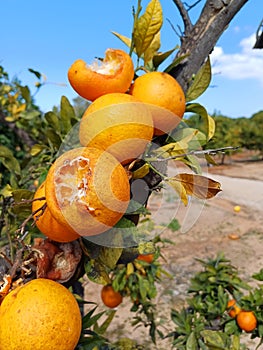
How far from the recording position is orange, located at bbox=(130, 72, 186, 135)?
55 centimetres

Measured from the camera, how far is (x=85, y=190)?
0.44 meters

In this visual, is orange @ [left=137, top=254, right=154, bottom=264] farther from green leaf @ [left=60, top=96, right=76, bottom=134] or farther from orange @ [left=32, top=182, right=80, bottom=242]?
orange @ [left=32, top=182, right=80, bottom=242]

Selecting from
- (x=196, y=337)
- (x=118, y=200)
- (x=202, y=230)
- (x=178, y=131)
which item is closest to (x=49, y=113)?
(x=178, y=131)

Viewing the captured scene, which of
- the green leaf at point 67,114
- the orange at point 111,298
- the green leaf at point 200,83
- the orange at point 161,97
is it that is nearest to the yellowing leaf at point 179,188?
the orange at point 161,97

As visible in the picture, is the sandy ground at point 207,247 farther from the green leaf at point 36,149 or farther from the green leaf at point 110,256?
the green leaf at point 36,149

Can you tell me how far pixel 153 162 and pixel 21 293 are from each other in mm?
264

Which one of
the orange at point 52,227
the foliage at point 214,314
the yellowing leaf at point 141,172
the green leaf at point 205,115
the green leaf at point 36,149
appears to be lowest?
the foliage at point 214,314

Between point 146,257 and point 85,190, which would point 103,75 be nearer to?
point 85,190

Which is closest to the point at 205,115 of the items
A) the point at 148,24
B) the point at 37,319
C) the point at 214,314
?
the point at 148,24

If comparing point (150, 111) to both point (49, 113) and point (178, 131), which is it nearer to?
point (178, 131)

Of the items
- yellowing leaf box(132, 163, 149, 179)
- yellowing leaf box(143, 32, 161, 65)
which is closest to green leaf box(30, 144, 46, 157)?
yellowing leaf box(143, 32, 161, 65)

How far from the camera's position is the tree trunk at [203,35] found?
25.1 inches

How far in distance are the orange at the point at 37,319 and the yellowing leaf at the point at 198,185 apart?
0.23 meters

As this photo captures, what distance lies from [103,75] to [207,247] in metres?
4.33
